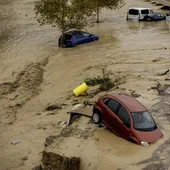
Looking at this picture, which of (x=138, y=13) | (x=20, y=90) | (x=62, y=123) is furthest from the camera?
(x=138, y=13)

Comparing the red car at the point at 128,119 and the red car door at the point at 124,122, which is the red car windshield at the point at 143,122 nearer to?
the red car at the point at 128,119

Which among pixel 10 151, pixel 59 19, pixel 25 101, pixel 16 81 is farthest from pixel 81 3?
pixel 10 151

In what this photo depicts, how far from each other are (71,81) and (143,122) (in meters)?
8.55

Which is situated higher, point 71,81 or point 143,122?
point 143,122

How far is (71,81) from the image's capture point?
21.0 metres

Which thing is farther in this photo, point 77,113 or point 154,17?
point 154,17

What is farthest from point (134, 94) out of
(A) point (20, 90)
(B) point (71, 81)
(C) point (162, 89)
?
(A) point (20, 90)

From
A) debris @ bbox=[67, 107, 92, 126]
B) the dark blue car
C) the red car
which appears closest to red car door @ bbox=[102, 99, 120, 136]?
the red car

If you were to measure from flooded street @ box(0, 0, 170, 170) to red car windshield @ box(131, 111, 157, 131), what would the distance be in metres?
0.59

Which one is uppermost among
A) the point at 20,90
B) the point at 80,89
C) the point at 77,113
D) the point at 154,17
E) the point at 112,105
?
the point at 112,105

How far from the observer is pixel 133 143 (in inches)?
497

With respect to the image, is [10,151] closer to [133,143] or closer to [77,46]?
[133,143]

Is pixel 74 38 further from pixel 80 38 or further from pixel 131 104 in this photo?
pixel 131 104

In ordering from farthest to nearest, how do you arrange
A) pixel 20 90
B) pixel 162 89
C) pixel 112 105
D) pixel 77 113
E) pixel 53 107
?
pixel 20 90, pixel 162 89, pixel 53 107, pixel 77 113, pixel 112 105
